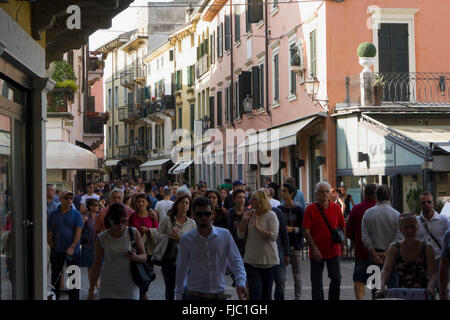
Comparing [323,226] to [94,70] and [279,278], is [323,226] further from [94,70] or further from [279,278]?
[94,70]

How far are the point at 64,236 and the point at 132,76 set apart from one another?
63.5 meters

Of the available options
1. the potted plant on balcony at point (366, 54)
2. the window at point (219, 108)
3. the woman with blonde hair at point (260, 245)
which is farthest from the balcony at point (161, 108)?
the woman with blonde hair at point (260, 245)

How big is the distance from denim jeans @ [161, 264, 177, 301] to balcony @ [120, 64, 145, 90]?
61952mm

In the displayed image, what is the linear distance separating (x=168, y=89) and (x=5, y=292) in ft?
172

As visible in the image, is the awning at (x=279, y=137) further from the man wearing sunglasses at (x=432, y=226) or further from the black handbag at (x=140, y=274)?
the black handbag at (x=140, y=274)

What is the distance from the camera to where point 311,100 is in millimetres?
25406

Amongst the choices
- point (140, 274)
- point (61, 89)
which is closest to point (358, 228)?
point (140, 274)

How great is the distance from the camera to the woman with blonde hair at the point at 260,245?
10.5m

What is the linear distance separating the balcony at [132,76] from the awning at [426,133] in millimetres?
51407

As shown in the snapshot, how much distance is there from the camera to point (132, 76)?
75.1m

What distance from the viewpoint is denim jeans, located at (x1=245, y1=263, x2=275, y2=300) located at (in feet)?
34.3

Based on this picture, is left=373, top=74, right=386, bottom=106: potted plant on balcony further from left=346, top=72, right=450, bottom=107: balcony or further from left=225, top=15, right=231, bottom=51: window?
left=225, top=15, right=231, bottom=51: window

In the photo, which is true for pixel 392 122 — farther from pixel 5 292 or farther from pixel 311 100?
pixel 5 292
